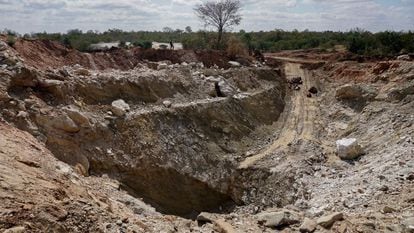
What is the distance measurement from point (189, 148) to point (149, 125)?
1.80 meters

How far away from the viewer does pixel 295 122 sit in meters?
19.7

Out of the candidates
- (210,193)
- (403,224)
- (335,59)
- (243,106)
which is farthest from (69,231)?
(335,59)

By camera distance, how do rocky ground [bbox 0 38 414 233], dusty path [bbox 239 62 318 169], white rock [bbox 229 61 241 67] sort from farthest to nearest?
white rock [bbox 229 61 241 67], dusty path [bbox 239 62 318 169], rocky ground [bbox 0 38 414 233]

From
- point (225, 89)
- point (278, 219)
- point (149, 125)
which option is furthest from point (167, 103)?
point (278, 219)

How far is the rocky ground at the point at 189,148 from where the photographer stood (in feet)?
29.1

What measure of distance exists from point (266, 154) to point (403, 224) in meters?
7.74

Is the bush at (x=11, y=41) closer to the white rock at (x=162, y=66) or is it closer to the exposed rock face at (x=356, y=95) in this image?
the white rock at (x=162, y=66)

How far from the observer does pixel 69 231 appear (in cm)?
677

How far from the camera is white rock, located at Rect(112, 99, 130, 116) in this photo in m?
14.5

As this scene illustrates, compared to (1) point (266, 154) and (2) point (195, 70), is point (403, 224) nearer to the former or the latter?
(1) point (266, 154)

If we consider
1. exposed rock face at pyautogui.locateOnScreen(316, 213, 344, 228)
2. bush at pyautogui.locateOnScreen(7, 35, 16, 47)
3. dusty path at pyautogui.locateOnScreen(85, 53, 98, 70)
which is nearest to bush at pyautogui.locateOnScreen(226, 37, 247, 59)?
dusty path at pyautogui.locateOnScreen(85, 53, 98, 70)

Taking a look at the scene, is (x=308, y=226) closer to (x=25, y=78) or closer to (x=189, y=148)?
(x=189, y=148)

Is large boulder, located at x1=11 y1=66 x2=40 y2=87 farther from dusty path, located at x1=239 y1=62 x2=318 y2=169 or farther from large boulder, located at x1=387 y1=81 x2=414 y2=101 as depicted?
large boulder, located at x1=387 y1=81 x2=414 y2=101

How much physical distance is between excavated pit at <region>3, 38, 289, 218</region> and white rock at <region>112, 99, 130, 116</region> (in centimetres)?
20
